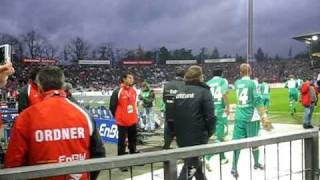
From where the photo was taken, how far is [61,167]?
2.96 m

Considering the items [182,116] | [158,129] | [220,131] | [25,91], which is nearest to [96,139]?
[182,116]

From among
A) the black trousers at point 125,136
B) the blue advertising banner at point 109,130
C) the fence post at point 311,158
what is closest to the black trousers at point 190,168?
the fence post at point 311,158

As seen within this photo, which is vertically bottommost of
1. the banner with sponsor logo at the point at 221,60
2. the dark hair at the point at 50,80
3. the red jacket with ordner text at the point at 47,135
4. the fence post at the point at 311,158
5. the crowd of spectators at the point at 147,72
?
the fence post at the point at 311,158

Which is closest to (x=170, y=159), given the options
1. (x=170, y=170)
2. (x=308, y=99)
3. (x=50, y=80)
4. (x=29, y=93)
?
(x=170, y=170)

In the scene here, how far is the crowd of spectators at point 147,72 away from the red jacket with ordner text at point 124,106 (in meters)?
53.9

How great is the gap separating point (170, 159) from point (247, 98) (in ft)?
19.0

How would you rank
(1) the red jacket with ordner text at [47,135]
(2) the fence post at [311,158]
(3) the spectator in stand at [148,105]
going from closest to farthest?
(1) the red jacket with ordner text at [47,135] < (2) the fence post at [311,158] < (3) the spectator in stand at [148,105]

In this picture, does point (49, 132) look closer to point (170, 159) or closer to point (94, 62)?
point (170, 159)

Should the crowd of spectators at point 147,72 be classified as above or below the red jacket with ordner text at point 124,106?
above

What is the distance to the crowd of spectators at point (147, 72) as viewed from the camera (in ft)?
240

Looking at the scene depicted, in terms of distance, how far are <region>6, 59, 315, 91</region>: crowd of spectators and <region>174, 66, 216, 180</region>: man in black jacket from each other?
57.3m

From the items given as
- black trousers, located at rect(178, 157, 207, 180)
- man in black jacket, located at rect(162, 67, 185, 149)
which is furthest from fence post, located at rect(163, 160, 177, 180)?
man in black jacket, located at rect(162, 67, 185, 149)

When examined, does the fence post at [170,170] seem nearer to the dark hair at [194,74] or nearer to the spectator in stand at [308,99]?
the dark hair at [194,74]

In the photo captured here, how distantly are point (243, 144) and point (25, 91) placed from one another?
4.09 meters
